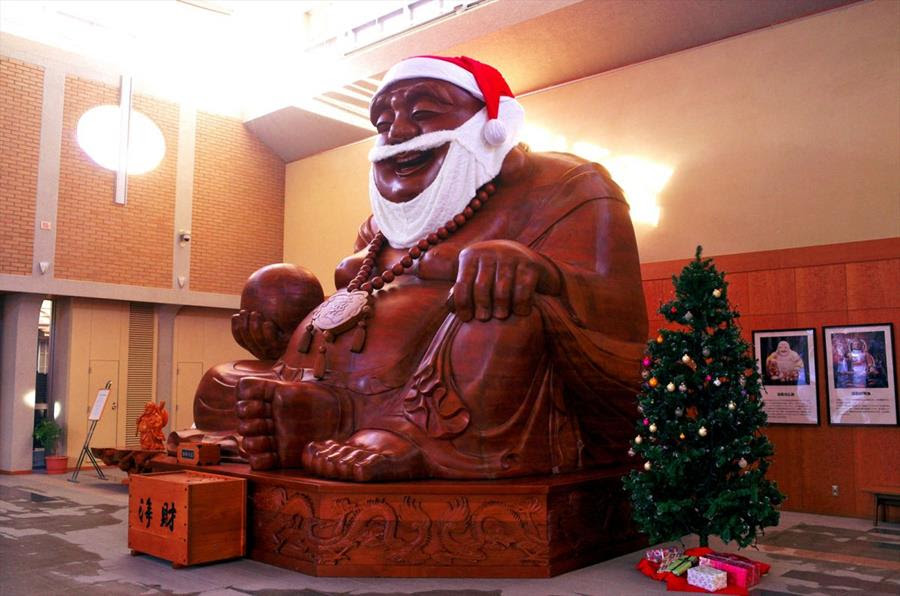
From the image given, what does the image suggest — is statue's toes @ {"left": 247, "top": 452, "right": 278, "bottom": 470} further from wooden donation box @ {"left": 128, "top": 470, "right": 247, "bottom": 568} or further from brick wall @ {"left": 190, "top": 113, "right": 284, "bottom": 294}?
brick wall @ {"left": 190, "top": 113, "right": 284, "bottom": 294}

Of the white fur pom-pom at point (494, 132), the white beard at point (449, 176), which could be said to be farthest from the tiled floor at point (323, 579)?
the white fur pom-pom at point (494, 132)

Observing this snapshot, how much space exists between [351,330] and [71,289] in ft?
19.9

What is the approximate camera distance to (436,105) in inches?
168

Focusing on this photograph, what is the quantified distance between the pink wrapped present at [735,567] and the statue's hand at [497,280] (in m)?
1.34

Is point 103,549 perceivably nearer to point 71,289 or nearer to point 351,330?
point 351,330

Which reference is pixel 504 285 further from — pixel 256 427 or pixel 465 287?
pixel 256 427

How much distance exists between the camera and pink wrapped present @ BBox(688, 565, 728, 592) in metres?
Answer: 3.16

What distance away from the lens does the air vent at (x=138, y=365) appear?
959cm

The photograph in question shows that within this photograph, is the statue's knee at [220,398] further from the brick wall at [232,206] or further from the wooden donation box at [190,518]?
the brick wall at [232,206]

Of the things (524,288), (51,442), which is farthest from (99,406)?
(524,288)

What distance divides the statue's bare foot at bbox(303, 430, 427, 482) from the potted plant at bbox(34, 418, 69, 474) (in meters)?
6.09

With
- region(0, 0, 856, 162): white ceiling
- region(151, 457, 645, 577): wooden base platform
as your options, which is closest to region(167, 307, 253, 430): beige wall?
region(0, 0, 856, 162): white ceiling

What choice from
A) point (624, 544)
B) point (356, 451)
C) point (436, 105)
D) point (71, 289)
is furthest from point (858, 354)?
point (71, 289)

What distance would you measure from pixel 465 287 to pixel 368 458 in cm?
90
